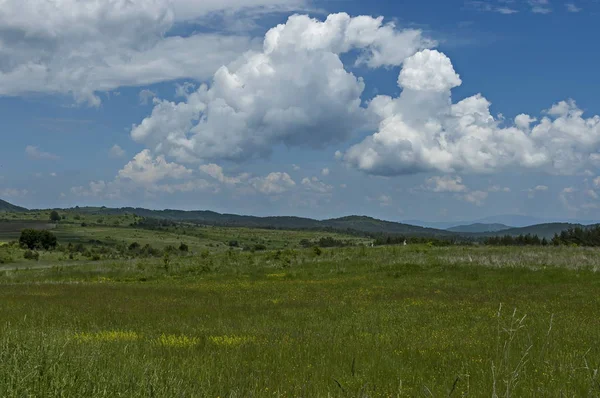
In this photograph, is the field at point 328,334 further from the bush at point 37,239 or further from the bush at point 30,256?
the bush at point 37,239

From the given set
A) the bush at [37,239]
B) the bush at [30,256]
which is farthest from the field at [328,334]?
the bush at [37,239]

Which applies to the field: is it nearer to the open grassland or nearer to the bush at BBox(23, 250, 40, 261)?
the open grassland

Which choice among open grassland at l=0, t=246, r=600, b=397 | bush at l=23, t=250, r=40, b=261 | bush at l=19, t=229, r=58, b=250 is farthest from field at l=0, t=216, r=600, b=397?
bush at l=19, t=229, r=58, b=250

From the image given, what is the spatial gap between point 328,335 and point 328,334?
0.16 m

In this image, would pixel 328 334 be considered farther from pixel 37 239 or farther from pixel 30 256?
pixel 37 239

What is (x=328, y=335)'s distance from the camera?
14.6 meters

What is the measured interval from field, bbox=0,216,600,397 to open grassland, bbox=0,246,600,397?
0.06 meters

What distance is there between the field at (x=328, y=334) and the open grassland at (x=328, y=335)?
0.20 feet

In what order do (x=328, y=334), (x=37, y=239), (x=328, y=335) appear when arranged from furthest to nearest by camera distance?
(x=37, y=239) < (x=328, y=334) < (x=328, y=335)

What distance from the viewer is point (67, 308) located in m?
20.5

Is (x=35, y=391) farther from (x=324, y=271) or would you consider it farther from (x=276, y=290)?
(x=324, y=271)

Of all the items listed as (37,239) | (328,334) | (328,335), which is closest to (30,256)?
(37,239)

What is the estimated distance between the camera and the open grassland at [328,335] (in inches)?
314

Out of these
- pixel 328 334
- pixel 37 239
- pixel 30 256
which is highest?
pixel 328 334
